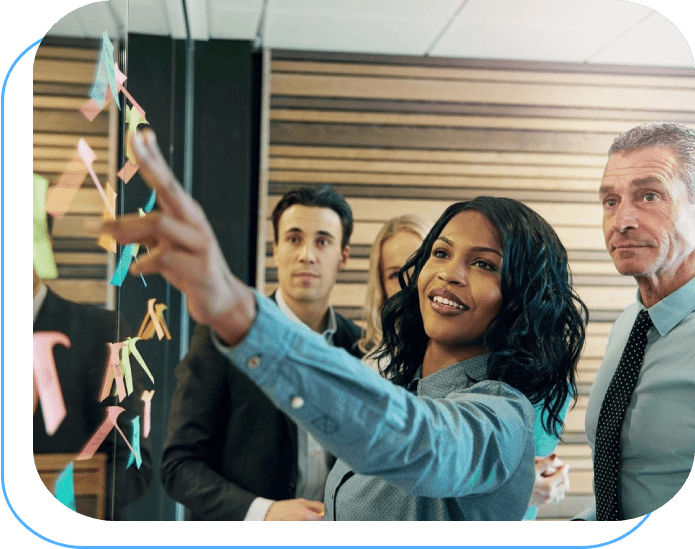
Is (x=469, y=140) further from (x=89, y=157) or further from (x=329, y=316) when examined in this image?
(x=89, y=157)

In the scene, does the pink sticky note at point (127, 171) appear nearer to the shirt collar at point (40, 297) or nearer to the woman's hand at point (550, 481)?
the shirt collar at point (40, 297)

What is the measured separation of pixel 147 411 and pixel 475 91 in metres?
0.84

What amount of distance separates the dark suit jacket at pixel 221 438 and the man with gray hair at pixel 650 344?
52 cm

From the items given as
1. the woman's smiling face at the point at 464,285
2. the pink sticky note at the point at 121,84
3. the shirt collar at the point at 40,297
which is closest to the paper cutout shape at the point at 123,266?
the shirt collar at the point at 40,297

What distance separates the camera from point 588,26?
46.0 inches

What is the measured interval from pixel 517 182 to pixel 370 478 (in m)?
0.68

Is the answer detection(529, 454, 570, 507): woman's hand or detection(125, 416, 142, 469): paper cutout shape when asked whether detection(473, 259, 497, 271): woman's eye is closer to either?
detection(529, 454, 570, 507): woman's hand

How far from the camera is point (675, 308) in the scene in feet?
3.56

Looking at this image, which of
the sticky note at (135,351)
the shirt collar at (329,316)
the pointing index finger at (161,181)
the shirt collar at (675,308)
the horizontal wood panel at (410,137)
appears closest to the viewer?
the pointing index finger at (161,181)

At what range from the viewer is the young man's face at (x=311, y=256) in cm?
120

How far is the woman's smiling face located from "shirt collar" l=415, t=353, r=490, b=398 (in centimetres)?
2

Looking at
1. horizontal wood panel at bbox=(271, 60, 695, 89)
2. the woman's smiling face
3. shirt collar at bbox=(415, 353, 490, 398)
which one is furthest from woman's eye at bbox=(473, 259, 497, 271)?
horizontal wood panel at bbox=(271, 60, 695, 89)

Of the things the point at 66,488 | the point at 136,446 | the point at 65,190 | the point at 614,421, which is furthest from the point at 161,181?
the point at 614,421

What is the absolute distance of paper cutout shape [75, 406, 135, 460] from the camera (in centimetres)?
84
